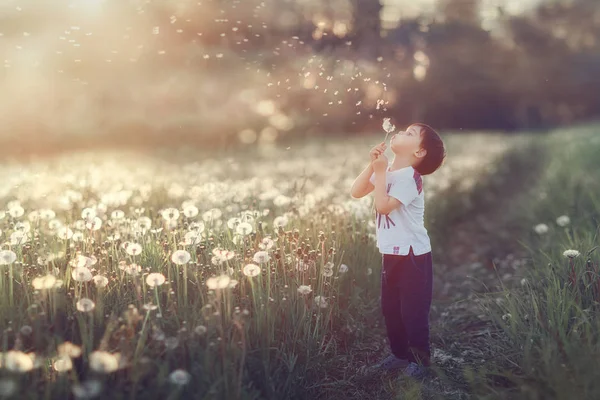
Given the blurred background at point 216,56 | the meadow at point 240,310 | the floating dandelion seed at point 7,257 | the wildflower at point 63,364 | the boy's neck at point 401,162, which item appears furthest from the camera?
the blurred background at point 216,56

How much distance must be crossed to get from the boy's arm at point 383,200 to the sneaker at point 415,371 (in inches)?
39.0

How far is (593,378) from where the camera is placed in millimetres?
2516

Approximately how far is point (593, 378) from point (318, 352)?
1.48 m

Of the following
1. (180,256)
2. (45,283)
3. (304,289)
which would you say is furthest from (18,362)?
(304,289)

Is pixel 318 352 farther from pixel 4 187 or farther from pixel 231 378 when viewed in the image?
pixel 4 187

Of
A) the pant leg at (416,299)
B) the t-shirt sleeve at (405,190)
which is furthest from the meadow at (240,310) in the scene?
the t-shirt sleeve at (405,190)

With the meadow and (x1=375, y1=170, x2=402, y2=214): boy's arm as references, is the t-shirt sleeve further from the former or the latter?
the meadow

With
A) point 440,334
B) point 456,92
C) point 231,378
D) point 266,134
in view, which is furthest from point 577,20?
point 231,378

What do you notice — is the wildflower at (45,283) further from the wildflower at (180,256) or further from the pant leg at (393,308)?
the pant leg at (393,308)

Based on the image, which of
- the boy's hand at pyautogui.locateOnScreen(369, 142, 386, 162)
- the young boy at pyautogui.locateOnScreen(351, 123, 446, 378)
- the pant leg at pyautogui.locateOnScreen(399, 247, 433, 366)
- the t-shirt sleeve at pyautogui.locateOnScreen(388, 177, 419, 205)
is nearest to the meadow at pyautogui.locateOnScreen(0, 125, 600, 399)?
the pant leg at pyautogui.locateOnScreen(399, 247, 433, 366)

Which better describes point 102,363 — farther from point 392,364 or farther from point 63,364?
point 392,364

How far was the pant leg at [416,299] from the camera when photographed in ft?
11.4

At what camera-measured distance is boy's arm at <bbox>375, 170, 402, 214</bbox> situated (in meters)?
3.36

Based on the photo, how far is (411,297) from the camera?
3486 mm
